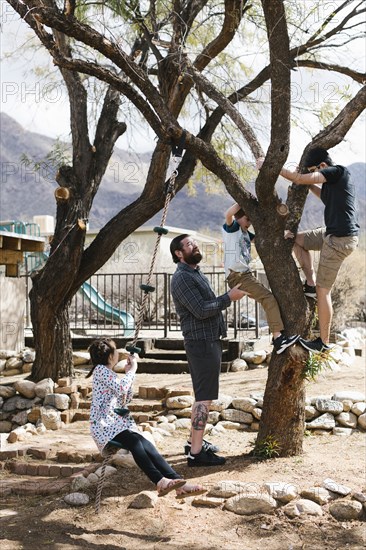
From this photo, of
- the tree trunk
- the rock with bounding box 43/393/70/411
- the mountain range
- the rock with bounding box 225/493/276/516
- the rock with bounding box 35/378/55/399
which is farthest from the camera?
the mountain range

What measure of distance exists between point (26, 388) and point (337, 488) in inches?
264

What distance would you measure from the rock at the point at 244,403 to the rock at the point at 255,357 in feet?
8.88

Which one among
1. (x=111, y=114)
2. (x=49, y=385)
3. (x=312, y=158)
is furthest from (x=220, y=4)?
(x=49, y=385)

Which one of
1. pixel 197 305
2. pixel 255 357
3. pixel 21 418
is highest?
pixel 197 305

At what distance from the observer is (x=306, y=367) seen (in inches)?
256

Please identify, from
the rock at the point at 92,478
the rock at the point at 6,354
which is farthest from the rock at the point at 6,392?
the rock at the point at 92,478

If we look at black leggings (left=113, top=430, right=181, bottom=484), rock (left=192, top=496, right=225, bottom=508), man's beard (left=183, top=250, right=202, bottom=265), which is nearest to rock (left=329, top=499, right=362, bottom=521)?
rock (left=192, top=496, right=225, bottom=508)

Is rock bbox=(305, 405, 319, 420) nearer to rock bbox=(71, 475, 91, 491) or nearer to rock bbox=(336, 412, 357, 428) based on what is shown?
rock bbox=(336, 412, 357, 428)

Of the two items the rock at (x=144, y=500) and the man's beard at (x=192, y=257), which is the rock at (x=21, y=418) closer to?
the rock at (x=144, y=500)

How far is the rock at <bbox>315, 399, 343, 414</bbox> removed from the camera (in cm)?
906

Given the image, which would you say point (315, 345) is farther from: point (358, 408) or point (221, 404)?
point (221, 404)

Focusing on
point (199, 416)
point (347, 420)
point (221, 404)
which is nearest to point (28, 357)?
point (221, 404)

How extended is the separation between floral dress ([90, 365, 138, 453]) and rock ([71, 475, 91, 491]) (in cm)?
73

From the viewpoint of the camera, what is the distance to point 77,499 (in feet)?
19.7
